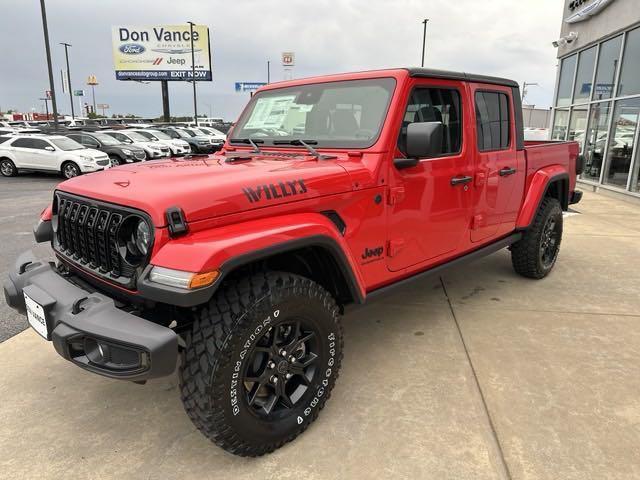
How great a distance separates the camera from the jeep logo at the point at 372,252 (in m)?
2.72

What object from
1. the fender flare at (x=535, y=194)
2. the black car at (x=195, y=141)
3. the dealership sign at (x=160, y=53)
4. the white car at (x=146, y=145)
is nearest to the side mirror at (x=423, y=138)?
the fender flare at (x=535, y=194)

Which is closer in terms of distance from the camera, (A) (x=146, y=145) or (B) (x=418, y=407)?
(B) (x=418, y=407)

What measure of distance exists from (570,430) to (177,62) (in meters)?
47.4

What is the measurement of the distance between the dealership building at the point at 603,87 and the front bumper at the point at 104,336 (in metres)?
10.5

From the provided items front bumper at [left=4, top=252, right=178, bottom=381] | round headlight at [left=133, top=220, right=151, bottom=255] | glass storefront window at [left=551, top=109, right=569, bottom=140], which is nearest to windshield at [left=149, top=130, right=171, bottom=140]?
glass storefront window at [left=551, top=109, right=569, bottom=140]

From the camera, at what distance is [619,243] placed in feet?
20.4

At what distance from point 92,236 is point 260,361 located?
1027mm

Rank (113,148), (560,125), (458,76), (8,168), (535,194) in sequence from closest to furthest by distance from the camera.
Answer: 1. (458,76)
2. (535,194)
3. (560,125)
4. (8,168)
5. (113,148)

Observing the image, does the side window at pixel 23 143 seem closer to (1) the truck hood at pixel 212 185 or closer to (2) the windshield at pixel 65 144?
(2) the windshield at pixel 65 144

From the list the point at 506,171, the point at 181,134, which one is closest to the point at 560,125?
the point at 506,171

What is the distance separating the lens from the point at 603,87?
37.0ft

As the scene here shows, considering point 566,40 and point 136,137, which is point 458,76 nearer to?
point 566,40

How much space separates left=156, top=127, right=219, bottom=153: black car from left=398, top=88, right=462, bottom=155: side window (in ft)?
62.5

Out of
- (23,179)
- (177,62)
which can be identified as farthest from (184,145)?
(177,62)
